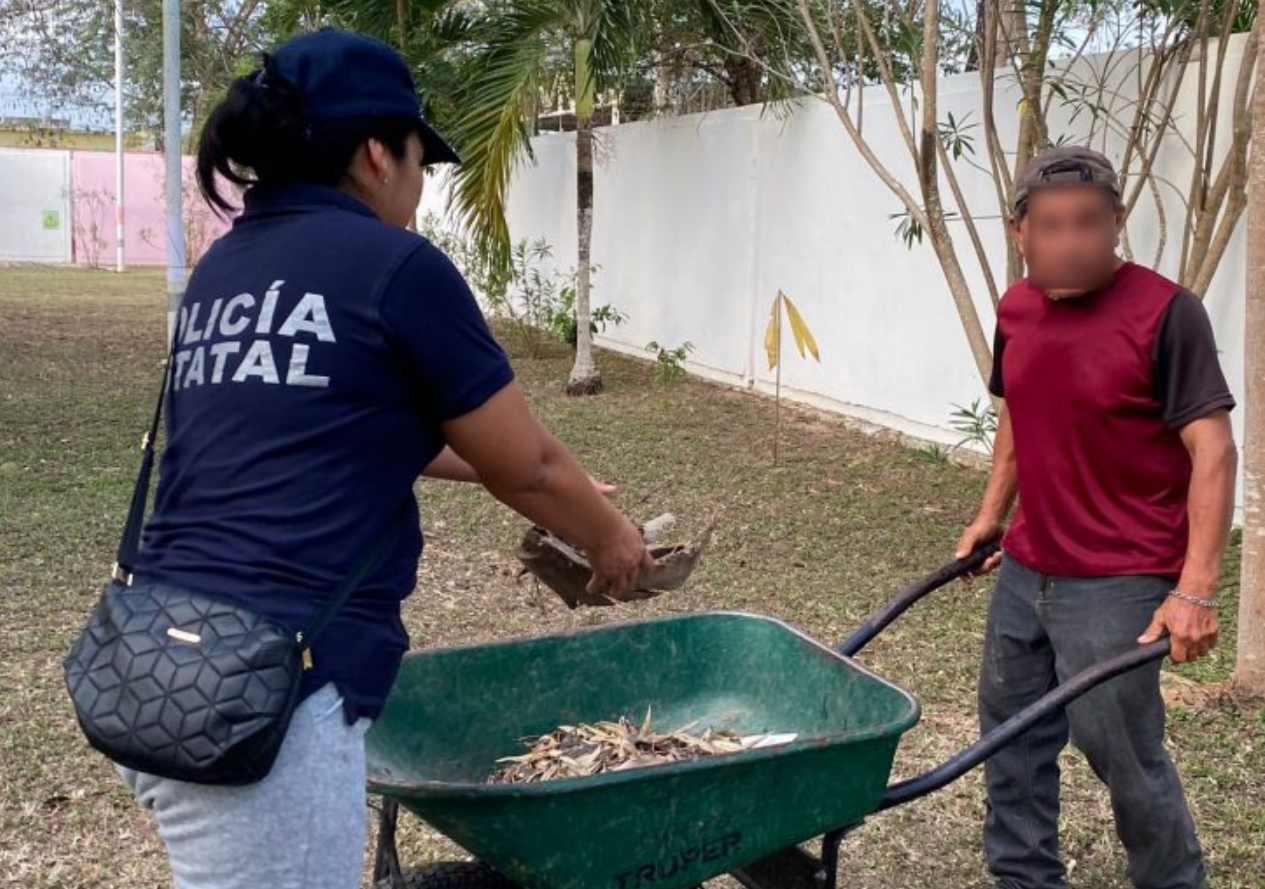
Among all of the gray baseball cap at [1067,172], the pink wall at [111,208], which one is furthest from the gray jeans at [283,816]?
the pink wall at [111,208]

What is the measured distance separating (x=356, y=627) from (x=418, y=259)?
1.68 feet

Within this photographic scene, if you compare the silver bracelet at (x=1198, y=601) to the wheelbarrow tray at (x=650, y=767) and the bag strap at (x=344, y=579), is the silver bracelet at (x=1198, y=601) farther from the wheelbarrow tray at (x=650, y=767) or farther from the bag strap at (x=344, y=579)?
the bag strap at (x=344, y=579)

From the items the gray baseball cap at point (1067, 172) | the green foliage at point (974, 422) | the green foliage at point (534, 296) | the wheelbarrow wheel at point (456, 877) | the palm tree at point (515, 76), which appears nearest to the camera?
the wheelbarrow wheel at point (456, 877)

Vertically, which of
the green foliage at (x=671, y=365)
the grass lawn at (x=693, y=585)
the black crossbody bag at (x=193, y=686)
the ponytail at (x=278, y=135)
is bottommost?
the grass lawn at (x=693, y=585)

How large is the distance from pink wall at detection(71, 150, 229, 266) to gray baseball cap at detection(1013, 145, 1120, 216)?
93.9ft

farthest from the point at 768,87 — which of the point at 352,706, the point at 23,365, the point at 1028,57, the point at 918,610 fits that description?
the point at 352,706

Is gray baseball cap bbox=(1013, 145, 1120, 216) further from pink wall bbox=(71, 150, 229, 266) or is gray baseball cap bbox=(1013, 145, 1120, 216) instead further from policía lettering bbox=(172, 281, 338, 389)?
pink wall bbox=(71, 150, 229, 266)

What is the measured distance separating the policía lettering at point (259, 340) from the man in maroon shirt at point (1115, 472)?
1645mm

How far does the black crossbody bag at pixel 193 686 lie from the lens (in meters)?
1.81

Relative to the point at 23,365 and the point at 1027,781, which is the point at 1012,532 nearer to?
the point at 1027,781

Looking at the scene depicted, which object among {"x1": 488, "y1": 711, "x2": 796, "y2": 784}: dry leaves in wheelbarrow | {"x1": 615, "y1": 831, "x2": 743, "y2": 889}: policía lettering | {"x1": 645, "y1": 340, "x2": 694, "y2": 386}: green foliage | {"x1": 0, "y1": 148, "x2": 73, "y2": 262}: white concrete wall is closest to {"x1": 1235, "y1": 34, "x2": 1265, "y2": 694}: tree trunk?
{"x1": 488, "y1": 711, "x2": 796, "y2": 784}: dry leaves in wheelbarrow

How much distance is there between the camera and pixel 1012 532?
323cm

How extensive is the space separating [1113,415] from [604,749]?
1237 millimetres

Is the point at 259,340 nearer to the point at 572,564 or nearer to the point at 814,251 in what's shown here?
the point at 572,564
